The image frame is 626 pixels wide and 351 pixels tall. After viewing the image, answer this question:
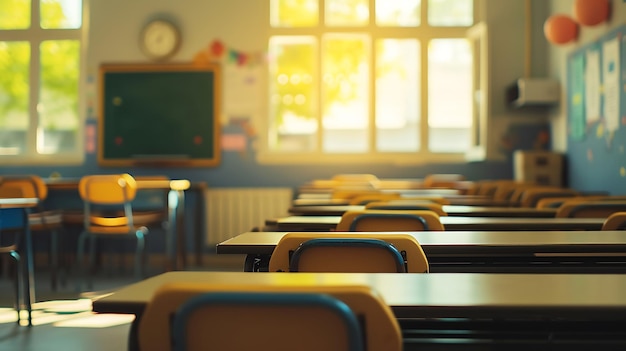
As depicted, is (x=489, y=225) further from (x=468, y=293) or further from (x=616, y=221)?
(x=468, y=293)

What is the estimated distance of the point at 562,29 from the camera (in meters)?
6.70

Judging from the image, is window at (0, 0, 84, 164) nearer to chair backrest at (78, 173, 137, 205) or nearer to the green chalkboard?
the green chalkboard

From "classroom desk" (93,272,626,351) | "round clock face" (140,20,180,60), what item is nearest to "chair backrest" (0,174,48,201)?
"round clock face" (140,20,180,60)

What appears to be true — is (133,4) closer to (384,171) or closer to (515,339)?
(384,171)

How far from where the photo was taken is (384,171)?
26.5ft

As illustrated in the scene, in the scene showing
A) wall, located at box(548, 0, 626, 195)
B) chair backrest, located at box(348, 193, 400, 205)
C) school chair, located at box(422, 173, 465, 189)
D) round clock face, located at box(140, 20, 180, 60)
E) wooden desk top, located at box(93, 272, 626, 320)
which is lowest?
wooden desk top, located at box(93, 272, 626, 320)

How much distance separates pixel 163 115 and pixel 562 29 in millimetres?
3959

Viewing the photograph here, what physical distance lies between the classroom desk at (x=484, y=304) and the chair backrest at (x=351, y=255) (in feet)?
0.61

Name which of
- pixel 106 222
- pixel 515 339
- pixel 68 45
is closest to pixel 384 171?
pixel 106 222

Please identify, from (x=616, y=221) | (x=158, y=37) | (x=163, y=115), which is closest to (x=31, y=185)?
(x=163, y=115)

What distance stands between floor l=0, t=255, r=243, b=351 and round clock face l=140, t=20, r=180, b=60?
2.61m

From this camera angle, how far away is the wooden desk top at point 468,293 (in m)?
1.21

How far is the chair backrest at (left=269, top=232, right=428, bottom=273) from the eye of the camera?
188cm

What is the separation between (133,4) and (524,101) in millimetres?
4099
